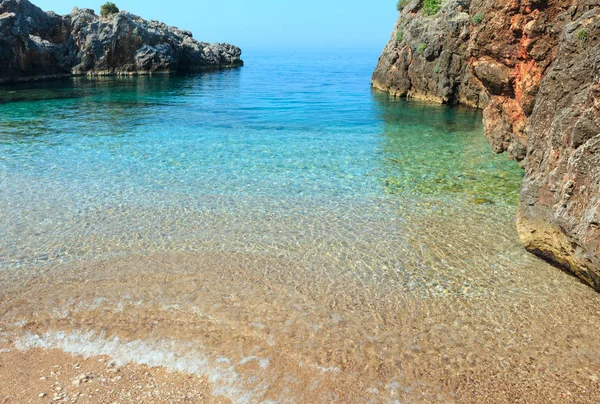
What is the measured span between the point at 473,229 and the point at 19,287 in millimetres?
8720

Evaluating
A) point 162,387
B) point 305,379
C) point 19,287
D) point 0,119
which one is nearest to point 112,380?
point 162,387

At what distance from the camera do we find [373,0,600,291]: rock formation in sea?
276 inches

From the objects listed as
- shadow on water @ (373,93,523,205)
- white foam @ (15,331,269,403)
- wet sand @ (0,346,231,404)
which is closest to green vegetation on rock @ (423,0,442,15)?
shadow on water @ (373,93,523,205)

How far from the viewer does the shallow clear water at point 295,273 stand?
584cm

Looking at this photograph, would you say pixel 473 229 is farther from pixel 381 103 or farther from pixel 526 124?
pixel 381 103

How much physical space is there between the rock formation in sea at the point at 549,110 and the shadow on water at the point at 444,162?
130 centimetres

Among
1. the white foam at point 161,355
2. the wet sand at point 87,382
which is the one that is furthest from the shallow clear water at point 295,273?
the wet sand at point 87,382

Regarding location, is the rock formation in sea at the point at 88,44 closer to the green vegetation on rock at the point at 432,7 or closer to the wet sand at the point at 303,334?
the green vegetation on rock at the point at 432,7

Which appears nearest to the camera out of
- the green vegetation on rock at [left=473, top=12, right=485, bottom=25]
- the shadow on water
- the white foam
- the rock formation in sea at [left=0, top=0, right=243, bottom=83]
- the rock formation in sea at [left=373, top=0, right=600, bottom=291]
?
the white foam

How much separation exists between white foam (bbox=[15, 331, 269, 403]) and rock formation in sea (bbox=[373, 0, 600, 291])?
5258 mm

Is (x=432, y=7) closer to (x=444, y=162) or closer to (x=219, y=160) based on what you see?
(x=444, y=162)

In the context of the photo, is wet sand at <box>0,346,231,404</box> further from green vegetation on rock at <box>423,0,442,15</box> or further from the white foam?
green vegetation on rock at <box>423,0,442,15</box>

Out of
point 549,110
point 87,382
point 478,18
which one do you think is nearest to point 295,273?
point 87,382

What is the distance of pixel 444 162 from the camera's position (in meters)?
15.6
